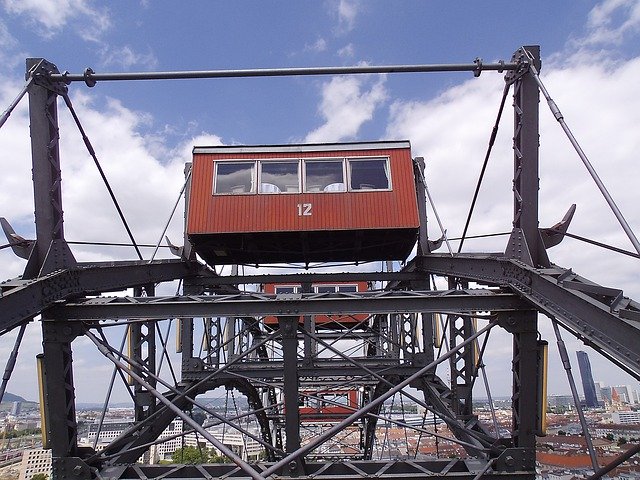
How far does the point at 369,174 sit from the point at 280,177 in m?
2.10

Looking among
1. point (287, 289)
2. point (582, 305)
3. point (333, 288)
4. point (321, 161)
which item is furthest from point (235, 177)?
point (333, 288)

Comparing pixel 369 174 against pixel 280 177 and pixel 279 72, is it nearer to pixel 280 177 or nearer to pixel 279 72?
pixel 280 177

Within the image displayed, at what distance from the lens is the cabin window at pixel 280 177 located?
12438 mm

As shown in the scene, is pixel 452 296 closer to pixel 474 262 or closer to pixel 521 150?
pixel 474 262

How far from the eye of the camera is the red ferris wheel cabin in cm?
1212

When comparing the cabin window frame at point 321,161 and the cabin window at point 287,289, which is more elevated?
the cabin window at point 287,289

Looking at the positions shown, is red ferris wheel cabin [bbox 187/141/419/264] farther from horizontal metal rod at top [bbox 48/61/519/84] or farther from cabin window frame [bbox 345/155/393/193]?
horizontal metal rod at top [bbox 48/61/519/84]

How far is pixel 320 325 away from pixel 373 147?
13.7m

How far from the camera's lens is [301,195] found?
12.4 m

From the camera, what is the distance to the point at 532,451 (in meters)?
7.54

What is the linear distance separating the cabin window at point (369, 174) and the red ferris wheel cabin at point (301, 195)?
0.02 m

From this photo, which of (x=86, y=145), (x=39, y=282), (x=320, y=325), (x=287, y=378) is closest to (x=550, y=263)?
(x=287, y=378)

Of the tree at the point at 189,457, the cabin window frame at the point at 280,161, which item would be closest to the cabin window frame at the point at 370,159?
the cabin window frame at the point at 280,161

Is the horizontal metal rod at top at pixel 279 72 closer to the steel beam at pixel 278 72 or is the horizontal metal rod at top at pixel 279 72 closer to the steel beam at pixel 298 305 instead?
the steel beam at pixel 278 72
